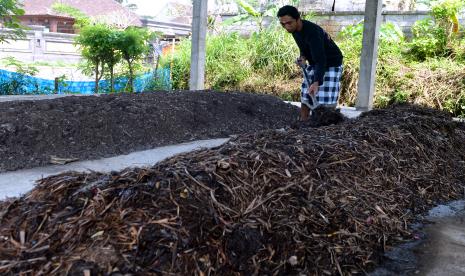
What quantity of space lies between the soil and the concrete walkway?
0.15 m

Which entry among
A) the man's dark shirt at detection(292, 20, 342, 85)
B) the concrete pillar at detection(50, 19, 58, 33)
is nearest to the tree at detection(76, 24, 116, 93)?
the man's dark shirt at detection(292, 20, 342, 85)

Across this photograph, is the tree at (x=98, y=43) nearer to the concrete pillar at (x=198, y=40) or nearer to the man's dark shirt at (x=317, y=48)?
the concrete pillar at (x=198, y=40)

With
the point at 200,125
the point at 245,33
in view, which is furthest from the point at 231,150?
the point at 245,33

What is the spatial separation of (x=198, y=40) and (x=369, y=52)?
309 cm

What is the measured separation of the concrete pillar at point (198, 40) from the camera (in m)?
8.70

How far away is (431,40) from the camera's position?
1138 centimetres

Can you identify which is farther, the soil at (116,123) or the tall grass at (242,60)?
the tall grass at (242,60)

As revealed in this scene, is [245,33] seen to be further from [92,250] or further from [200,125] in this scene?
[92,250]

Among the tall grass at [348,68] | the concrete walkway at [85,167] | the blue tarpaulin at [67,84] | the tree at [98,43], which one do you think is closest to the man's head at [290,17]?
the concrete walkway at [85,167]

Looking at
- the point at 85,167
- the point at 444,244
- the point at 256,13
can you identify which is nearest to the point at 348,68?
the point at 256,13

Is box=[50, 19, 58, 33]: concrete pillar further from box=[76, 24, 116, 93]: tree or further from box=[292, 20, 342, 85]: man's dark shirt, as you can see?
box=[292, 20, 342, 85]: man's dark shirt

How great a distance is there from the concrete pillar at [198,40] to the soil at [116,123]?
179cm

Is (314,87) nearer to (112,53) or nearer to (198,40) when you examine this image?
(198,40)

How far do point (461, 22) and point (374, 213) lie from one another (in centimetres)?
1042
